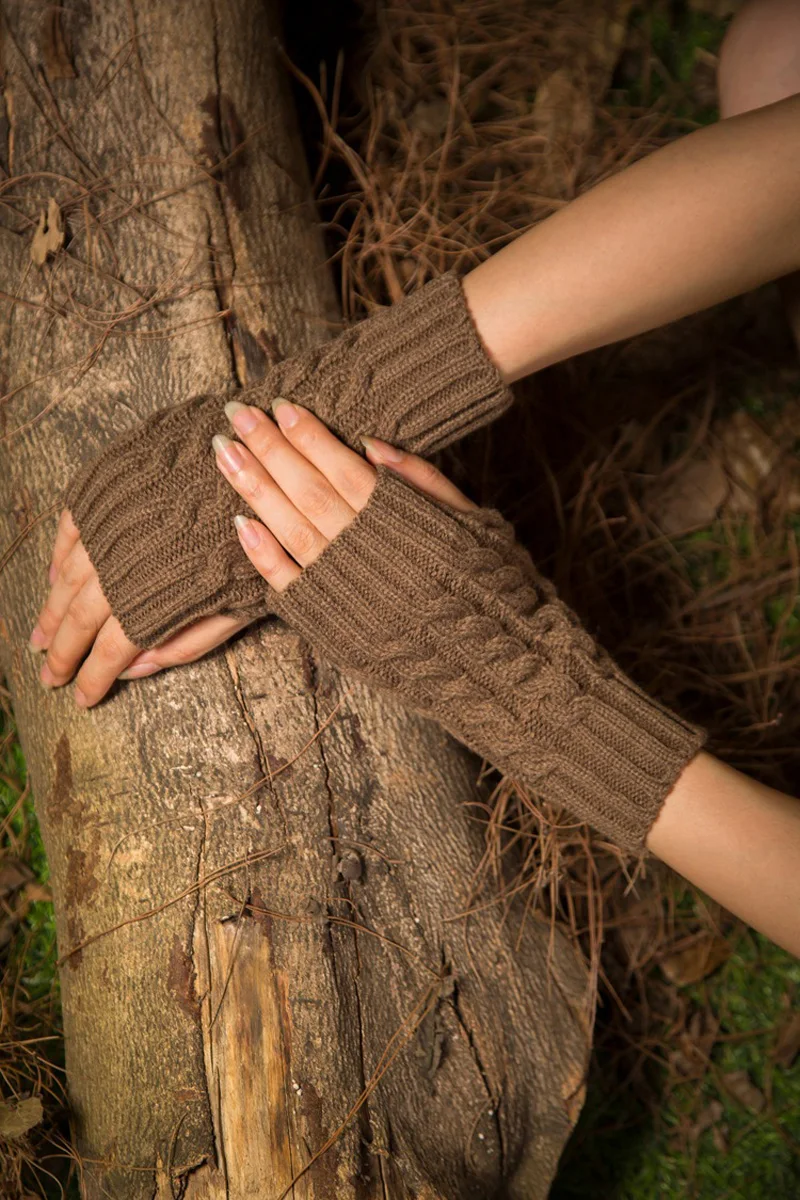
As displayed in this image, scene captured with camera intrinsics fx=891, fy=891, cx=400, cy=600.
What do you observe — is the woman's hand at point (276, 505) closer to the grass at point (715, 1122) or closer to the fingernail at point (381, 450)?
the fingernail at point (381, 450)

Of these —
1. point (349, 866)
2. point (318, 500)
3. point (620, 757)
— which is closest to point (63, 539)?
point (318, 500)

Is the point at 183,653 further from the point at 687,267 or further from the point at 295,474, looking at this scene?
the point at 687,267

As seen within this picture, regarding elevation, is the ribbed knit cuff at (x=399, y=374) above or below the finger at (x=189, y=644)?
above

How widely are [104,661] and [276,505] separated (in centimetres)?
35

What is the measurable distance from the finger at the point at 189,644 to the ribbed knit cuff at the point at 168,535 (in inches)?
1.1

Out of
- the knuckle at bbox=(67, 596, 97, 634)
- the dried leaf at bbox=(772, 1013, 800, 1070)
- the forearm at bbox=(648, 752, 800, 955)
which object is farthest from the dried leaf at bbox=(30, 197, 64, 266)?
the dried leaf at bbox=(772, 1013, 800, 1070)

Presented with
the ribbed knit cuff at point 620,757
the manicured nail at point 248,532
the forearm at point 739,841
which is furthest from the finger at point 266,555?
the forearm at point 739,841

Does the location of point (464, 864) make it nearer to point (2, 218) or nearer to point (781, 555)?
point (781, 555)

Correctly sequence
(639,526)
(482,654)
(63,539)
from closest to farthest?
(482,654)
(63,539)
(639,526)

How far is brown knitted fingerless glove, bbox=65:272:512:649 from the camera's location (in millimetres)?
1284

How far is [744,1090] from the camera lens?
6.09 ft

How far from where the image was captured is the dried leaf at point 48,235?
140cm

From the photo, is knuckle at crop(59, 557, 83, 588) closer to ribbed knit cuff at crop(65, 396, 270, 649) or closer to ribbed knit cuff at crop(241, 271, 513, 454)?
ribbed knit cuff at crop(65, 396, 270, 649)

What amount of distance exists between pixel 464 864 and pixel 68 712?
0.68 m
